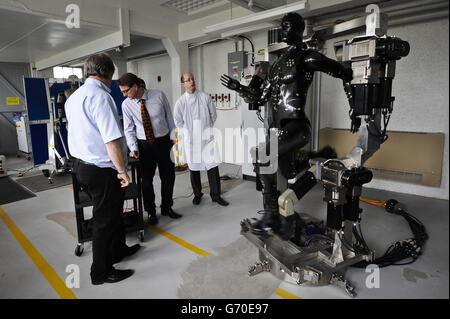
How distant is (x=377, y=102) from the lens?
200 centimetres

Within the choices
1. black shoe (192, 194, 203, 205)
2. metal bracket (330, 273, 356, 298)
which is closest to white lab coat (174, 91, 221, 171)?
black shoe (192, 194, 203, 205)

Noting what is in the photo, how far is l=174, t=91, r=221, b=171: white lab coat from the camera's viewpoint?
12.7 feet

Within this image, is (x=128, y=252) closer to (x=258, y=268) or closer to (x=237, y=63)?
(x=258, y=268)

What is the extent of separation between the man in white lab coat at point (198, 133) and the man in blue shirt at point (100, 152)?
1.63m

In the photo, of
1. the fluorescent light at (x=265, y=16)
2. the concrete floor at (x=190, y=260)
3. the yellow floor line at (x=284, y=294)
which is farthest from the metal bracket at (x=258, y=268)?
the fluorescent light at (x=265, y=16)

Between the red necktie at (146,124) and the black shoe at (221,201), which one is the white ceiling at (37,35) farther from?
the black shoe at (221,201)

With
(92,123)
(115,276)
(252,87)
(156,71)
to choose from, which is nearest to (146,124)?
(92,123)

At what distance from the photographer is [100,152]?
2.17m

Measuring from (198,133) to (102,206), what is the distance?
77.3 inches

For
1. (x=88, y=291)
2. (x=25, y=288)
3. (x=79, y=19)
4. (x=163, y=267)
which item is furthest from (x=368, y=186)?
(x=79, y=19)

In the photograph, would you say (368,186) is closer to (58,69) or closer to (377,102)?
(377,102)

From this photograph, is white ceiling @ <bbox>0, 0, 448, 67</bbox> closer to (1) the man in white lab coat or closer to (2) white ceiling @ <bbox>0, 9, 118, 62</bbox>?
(2) white ceiling @ <bbox>0, 9, 118, 62</bbox>

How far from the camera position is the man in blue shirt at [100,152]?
6.82 ft

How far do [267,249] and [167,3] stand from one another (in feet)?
15.6
